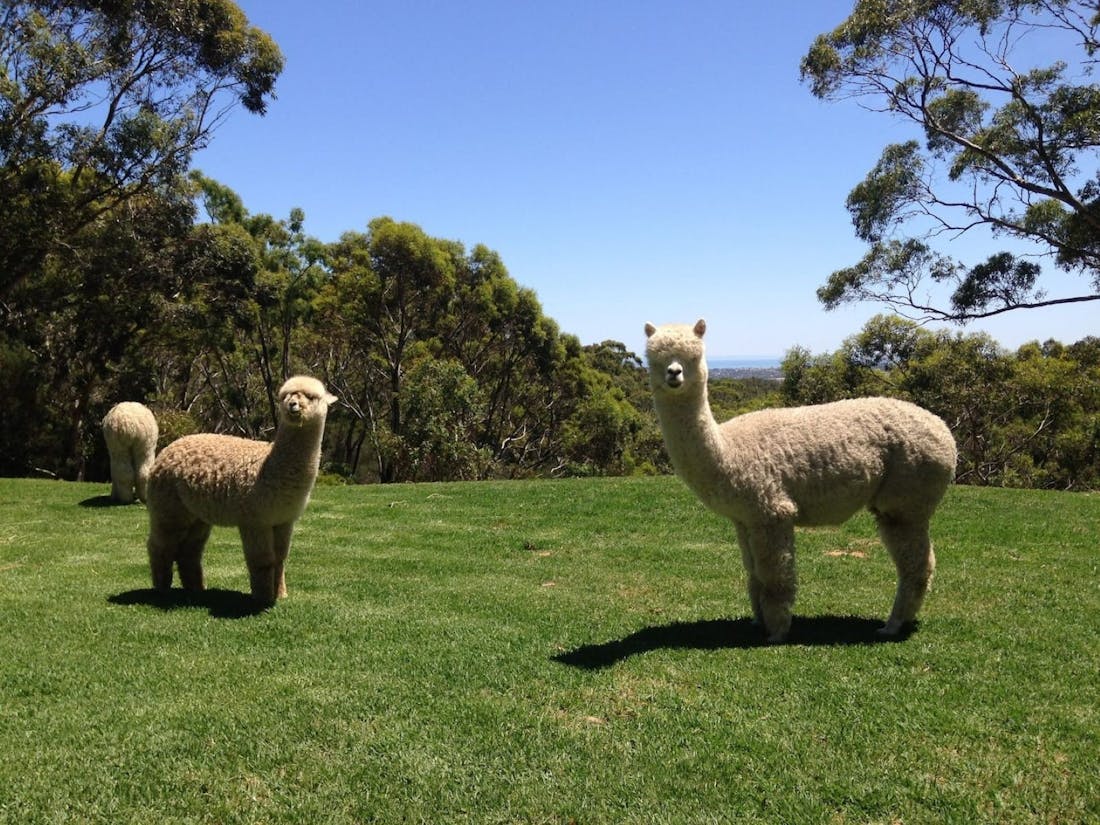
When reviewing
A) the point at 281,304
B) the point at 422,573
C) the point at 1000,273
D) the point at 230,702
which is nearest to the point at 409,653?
the point at 230,702

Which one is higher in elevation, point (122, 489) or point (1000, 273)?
point (1000, 273)

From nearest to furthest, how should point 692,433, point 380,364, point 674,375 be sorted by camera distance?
point 674,375
point 692,433
point 380,364

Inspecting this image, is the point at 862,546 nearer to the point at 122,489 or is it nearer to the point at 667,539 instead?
the point at 667,539

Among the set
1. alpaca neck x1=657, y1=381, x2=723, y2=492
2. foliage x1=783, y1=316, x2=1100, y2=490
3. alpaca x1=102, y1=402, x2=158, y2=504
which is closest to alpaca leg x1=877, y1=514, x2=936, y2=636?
alpaca neck x1=657, y1=381, x2=723, y2=492

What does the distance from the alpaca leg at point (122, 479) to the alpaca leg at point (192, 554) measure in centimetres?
730

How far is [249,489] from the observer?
6.32m

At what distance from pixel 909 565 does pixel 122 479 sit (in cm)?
1311

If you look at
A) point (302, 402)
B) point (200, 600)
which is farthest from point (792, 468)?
point (200, 600)

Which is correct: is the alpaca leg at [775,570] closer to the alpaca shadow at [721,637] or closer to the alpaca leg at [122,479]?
the alpaca shadow at [721,637]

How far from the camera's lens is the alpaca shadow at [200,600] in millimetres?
6530

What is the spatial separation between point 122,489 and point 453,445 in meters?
11.6

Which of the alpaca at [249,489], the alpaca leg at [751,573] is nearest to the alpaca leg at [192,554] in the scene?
the alpaca at [249,489]

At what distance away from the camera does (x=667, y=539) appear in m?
10.4

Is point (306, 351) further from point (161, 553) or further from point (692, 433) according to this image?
point (692, 433)
